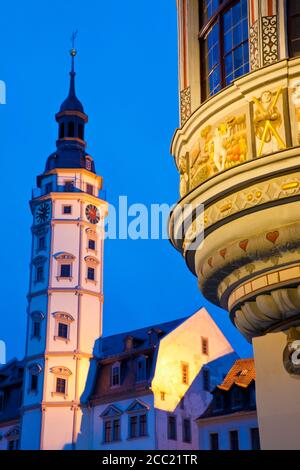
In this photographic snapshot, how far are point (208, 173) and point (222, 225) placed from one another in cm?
81

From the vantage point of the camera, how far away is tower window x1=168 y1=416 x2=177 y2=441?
4497 centimetres

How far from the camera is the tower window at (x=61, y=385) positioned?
1946 inches

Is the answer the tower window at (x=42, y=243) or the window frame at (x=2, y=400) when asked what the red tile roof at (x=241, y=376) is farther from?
the window frame at (x=2, y=400)

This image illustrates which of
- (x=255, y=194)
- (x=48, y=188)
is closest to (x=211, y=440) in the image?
(x=48, y=188)

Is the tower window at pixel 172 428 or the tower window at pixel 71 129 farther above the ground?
the tower window at pixel 71 129

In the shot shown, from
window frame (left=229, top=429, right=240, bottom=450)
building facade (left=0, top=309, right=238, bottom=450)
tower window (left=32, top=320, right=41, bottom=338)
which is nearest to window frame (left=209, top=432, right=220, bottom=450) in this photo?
window frame (left=229, top=429, right=240, bottom=450)

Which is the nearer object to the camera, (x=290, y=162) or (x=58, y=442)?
(x=290, y=162)

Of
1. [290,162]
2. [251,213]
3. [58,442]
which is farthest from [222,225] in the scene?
Result: [58,442]

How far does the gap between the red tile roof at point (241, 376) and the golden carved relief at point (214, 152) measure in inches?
1165

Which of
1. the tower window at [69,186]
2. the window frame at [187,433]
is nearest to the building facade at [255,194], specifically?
the window frame at [187,433]

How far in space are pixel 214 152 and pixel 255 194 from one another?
102cm

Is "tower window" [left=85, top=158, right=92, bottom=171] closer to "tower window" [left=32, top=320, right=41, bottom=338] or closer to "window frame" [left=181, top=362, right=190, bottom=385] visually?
"tower window" [left=32, top=320, right=41, bottom=338]

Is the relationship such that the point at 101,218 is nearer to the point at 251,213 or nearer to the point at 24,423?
the point at 24,423

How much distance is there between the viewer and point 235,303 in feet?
29.2
